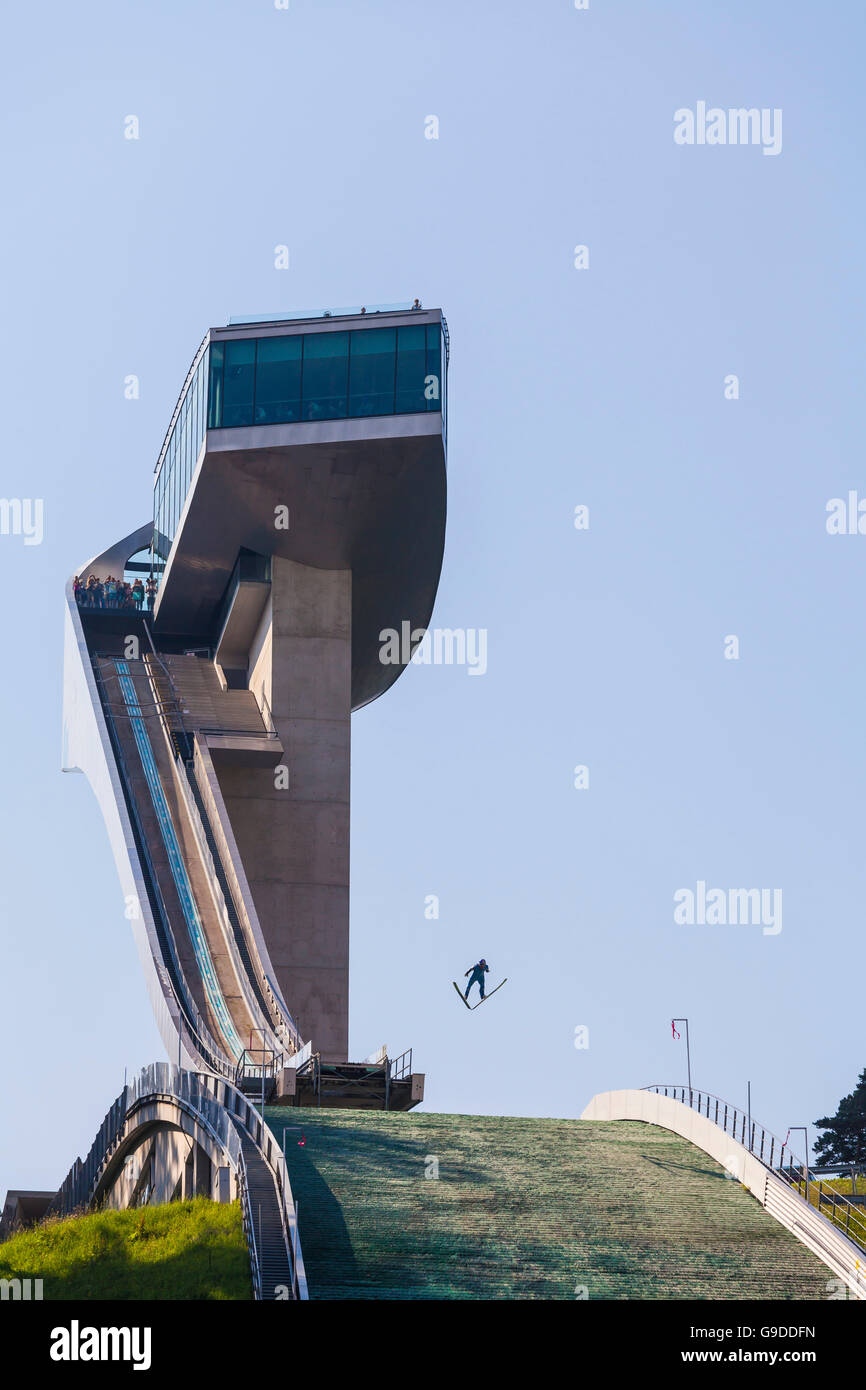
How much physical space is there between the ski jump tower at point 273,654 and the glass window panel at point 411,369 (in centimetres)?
4

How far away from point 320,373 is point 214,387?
91.4 inches

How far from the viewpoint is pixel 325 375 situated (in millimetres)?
40625

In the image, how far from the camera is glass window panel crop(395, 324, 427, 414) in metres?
39.8

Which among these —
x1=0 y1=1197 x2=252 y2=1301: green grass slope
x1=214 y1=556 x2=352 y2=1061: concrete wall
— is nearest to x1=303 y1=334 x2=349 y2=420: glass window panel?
x1=214 y1=556 x2=352 y2=1061: concrete wall

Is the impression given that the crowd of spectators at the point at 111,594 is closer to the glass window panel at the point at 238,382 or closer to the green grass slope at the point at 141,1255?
the glass window panel at the point at 238,382

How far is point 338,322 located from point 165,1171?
18.3m

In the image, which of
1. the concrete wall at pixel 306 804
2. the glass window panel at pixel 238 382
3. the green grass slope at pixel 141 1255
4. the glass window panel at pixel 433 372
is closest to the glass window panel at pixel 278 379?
the glass window panel at pixel 238 382

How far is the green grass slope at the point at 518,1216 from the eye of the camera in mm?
21500

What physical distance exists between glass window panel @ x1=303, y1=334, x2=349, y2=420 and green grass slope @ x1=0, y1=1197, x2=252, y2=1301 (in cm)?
1901

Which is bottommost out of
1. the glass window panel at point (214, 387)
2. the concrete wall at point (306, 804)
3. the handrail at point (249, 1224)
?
the handrail at point (249, 1224)

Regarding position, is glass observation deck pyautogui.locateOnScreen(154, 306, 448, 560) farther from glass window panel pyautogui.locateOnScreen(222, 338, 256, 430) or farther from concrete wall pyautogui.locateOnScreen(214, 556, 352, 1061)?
concrete wall pyautogui.locateOnScreen(214, 556, 352, 1061)

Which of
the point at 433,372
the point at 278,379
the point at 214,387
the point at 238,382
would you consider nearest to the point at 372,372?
the point at 433,372
